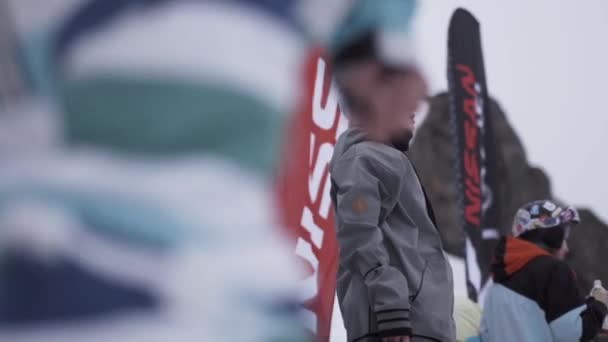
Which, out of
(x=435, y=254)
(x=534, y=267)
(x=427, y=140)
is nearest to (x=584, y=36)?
(x=427, y=140)

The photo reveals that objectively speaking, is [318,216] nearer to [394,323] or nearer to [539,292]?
[394,323]

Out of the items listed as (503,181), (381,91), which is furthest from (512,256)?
(503,181)

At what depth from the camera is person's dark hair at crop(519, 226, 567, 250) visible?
3490 millimetres

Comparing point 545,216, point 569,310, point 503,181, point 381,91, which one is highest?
point 503,181

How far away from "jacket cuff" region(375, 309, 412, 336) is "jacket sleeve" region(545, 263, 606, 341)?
132 cm

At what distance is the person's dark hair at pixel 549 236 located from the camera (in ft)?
11.5

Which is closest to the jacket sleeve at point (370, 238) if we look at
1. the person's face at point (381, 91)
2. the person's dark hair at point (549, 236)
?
the person's face at point (381, 91)

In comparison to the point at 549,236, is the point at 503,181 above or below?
above

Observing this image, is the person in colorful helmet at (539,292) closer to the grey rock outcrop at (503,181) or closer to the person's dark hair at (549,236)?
the person's dark hair at (549,236)

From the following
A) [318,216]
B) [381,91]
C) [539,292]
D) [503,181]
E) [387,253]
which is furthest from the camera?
[503,181]

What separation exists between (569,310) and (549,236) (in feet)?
1.36

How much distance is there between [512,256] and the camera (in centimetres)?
336

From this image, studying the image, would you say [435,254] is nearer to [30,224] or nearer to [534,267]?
[534,267]

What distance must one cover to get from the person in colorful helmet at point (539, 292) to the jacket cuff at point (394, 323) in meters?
1.32
